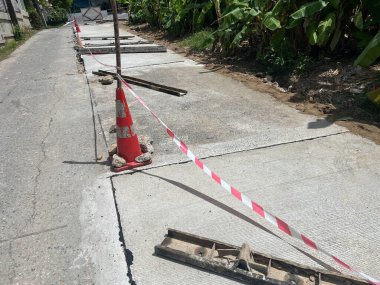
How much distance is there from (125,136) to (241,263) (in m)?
2.25

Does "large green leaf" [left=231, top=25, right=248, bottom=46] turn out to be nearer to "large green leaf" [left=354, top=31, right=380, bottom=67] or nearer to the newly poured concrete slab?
the newly poured concrete slab

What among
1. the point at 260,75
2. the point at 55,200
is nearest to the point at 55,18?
the point at 260,75

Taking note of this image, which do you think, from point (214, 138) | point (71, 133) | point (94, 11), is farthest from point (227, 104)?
point (94, 11)

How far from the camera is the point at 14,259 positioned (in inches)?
113

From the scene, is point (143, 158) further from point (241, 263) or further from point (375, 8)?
point (375, 8)

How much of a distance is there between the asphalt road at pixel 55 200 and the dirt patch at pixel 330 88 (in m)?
3.58

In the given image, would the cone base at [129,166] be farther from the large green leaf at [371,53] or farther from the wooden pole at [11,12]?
the wooden pole at [11,12]

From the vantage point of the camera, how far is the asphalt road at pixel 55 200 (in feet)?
9.08

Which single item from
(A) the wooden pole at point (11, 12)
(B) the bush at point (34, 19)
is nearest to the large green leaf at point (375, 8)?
(A) the wooden pole at point (11, 12)

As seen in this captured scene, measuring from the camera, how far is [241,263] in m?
2.53

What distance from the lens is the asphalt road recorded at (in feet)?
9.08

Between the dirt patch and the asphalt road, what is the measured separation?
358 cm

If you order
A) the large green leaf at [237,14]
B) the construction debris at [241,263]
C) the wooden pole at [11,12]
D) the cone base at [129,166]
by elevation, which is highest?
the large green leaf at [237,14]

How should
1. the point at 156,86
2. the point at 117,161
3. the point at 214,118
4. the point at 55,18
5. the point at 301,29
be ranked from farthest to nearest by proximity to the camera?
the point at 55,18
the point at 301,29
the point at 156,86
the point at 214,118
the point at 117,161
